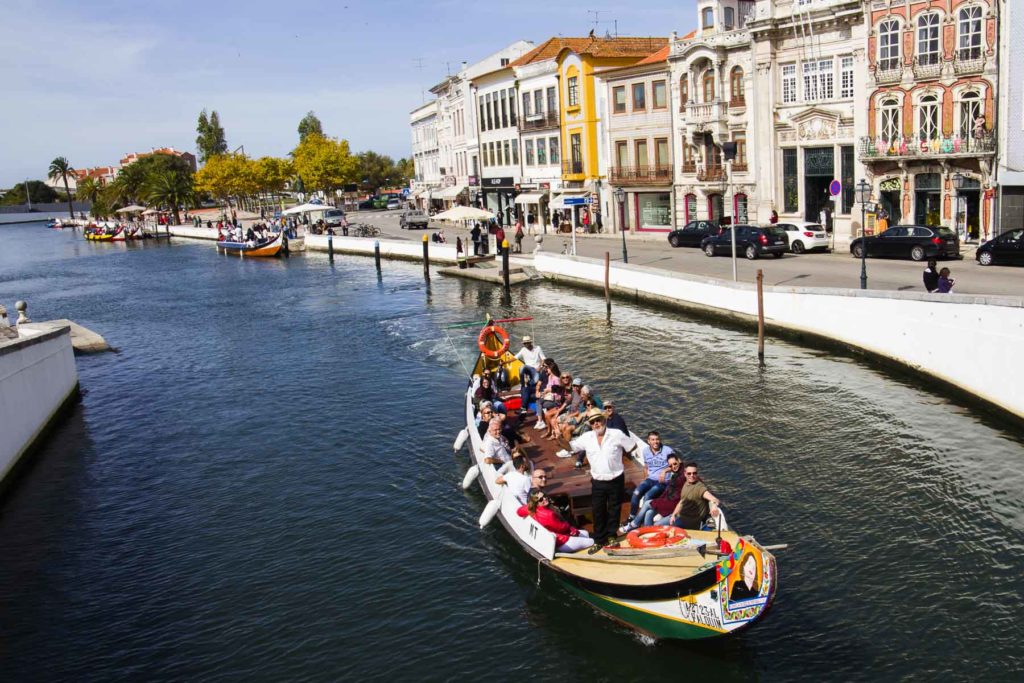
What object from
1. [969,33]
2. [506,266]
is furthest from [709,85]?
[506,266]

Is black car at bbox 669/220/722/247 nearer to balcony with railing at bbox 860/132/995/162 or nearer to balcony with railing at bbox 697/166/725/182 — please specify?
balcony with railing at bbox 697/166/725/182

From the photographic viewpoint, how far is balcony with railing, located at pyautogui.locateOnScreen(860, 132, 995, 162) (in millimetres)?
37625

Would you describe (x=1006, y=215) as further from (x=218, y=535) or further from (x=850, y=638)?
(x=218, y=535)

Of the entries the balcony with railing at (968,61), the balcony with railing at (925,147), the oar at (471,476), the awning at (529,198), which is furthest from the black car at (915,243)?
the awning at (529,198)

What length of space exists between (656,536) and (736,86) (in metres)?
41.3

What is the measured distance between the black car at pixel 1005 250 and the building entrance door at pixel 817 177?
40.6ft

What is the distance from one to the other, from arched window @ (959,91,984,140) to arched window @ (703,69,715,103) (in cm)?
1472

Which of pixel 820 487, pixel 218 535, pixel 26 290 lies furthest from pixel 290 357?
pixel 26 290

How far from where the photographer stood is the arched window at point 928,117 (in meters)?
39.5

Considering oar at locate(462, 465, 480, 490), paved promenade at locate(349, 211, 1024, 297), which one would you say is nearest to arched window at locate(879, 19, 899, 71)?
paved promenade at locate(349, 211, 1024, 297)

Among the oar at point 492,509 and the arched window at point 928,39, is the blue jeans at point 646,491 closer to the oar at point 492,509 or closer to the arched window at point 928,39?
the oar at point 492,509

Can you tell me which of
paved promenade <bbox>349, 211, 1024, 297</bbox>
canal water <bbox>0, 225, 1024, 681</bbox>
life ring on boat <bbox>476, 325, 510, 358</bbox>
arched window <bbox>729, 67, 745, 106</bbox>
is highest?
arched window <bbox>729, 67, 745, 106</bbox>

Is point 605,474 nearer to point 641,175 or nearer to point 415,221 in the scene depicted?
point 641,175

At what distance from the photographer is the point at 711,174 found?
51.5 meters
